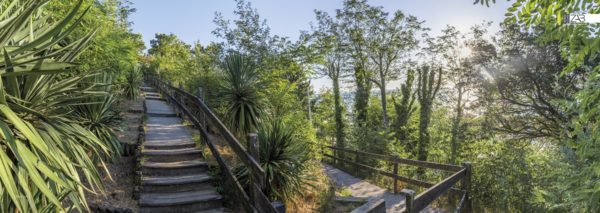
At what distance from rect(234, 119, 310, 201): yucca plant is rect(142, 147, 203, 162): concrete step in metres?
1.28

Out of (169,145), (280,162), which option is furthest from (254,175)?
(169,145)

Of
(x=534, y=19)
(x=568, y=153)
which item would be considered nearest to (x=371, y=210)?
→ (x=534, y=19)

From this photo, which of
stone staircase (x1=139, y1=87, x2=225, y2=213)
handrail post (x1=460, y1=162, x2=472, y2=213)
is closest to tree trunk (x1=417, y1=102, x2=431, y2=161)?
handrail post (x1=460, y1=162, x2=472, y2=213)

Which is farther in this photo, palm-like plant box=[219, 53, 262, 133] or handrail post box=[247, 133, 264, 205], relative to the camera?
palm-like plant box=[219, 53, 262, 133]

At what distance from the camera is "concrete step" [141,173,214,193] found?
189 inches

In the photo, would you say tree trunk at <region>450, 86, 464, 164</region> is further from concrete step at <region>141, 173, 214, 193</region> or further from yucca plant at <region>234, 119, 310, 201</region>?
concrete step at <region>141, 173, 214, 193</region>

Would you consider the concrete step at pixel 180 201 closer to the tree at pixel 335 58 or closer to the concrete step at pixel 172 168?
the concrete step at pixel 172 168

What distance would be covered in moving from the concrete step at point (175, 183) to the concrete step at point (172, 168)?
5.6 inches

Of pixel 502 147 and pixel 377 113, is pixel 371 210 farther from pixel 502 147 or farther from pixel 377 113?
pixel 377 113

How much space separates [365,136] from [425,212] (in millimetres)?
9137

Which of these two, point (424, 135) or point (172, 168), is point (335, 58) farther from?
point (172, 168)

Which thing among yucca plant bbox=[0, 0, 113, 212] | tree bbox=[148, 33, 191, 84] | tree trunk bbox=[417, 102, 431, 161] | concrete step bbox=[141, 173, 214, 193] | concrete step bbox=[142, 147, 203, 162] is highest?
tree bbox=[148, 33, 191, 84]

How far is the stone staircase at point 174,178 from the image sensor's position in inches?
175

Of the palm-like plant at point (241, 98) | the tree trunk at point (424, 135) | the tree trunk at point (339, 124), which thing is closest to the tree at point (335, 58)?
the tree trunk at point (339, 124)
